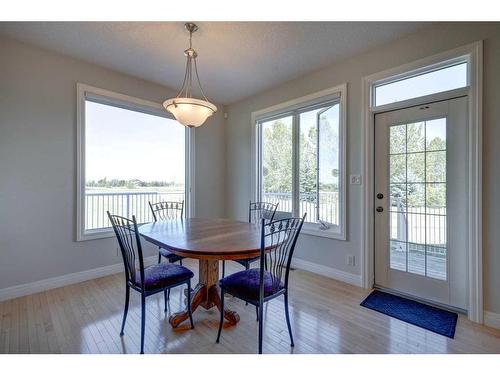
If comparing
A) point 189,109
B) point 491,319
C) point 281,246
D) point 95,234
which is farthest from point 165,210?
point 491,319

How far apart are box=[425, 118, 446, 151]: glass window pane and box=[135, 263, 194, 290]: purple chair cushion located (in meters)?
2.51

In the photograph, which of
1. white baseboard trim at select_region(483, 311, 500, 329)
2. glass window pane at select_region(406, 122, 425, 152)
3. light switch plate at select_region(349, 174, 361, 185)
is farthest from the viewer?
light switch plate at select_region(349, 174, 361, 185)

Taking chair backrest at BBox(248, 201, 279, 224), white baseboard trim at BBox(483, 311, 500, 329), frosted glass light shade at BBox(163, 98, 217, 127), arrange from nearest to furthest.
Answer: white baseboard trim at BBox(483, 311, 500, 329)
frosted glass light shade at BBox(163, 98, 217, 127)
chair backrest at BBox(248, 201, 279, 224)

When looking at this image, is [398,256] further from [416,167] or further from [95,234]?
[95,234]

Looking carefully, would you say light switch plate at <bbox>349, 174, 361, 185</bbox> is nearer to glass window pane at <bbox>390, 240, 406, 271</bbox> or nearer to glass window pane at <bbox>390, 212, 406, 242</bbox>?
glass window pane at <bbox>390, 212, 406, 242</bbox>

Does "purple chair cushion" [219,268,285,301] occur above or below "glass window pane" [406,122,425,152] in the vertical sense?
below

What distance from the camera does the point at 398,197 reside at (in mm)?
2541

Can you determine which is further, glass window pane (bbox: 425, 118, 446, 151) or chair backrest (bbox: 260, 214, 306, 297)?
glass window pane (bbox: 425, 118, 446, 151)

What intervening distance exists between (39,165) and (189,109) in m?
1.84

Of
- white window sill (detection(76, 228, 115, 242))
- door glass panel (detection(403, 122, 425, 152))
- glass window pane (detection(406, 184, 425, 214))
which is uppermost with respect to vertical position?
door glass panel (detection(403, 122, 425, 152))

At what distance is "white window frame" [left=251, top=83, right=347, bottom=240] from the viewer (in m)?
2.91

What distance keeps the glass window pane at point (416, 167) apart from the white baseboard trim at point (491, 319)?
1.20 meters

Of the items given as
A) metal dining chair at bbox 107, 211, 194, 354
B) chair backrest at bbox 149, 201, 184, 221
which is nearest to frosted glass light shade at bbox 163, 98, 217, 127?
metal dining chair at bbox 107, 211, 194, 354
